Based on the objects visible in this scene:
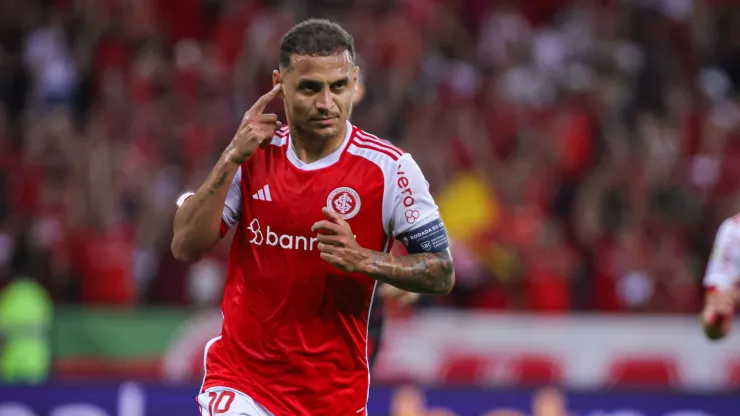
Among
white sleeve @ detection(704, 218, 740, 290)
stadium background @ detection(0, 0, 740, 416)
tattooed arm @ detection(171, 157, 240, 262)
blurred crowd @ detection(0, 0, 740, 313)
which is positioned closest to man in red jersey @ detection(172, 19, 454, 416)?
tattooed arm @ detection(171, 157, 240, 262)

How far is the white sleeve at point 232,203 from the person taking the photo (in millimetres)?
5098

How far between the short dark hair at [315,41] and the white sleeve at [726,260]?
2.79 meters

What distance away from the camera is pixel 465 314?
11047mm

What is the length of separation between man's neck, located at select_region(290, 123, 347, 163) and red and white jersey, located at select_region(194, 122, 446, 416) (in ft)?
0.08

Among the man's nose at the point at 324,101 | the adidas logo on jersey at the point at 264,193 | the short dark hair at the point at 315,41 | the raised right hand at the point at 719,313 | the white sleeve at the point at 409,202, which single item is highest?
the short dark hair at the point at 315,41

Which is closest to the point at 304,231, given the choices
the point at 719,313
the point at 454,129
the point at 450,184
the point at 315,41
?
the point at 315,41

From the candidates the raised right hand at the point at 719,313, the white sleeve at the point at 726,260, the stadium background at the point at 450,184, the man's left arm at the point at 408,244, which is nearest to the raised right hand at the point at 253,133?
the man's left arm at the point at 408,244

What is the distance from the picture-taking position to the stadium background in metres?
10.7

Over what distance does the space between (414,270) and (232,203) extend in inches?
32.6

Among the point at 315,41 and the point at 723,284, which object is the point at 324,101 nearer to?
the point at 315,41

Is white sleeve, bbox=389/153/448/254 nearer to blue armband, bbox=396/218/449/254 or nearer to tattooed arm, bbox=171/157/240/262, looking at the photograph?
blue armband, bbox=396/218/449/254

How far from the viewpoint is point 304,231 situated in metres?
4.99

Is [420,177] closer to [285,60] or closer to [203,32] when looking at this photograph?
[285,60]

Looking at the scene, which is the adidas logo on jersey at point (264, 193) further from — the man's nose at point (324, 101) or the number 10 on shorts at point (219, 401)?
the number 10 on shorts at point (219, 401)
